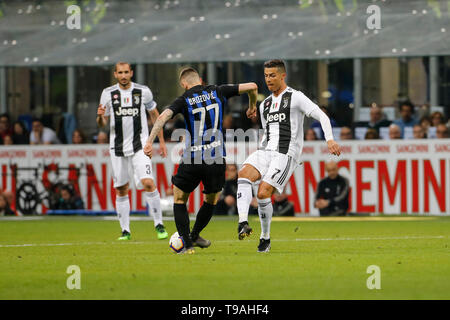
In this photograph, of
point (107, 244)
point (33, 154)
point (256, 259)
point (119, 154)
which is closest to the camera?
point (256, 259)

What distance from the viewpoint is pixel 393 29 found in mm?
22859

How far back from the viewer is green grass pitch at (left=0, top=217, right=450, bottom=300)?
907cm

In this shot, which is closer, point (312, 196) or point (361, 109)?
point (312, 196)

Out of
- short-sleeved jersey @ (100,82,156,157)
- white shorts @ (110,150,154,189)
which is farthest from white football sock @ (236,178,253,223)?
short-sleeved jersey @ (100,82,156,157)

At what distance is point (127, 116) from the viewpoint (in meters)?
16.0

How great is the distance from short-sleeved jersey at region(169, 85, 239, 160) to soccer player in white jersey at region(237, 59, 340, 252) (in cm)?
58

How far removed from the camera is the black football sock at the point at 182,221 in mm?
12422

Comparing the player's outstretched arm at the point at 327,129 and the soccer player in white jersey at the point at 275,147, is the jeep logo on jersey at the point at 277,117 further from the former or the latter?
the player's outstretched arm at the point at 327,129

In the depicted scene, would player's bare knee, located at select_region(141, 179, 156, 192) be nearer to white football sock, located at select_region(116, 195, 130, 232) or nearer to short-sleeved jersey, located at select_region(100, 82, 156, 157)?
white football sock, located at select_region(116, 195, 130, 232)

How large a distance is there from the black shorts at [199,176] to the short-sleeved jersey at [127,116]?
3.49 m

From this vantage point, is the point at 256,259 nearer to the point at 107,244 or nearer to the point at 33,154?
the point at 107,244

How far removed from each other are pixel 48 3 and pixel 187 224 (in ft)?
44.2

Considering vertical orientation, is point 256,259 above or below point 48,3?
below
